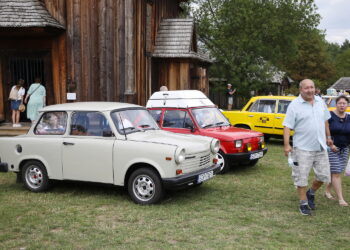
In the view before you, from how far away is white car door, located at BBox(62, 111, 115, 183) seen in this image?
6898 mm

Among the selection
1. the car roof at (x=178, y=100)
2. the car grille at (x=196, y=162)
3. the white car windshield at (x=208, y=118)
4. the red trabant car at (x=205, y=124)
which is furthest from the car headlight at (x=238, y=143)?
the car grille at (x=196, y=162)

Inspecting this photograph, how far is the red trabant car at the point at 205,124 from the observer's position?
8.92 metres

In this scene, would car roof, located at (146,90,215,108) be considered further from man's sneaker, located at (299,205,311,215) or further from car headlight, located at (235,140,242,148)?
man's sneaker, located at (299,205,311,215)

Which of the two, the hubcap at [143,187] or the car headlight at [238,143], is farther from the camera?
the car headlight at [238,143]

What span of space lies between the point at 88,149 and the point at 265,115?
7871mm

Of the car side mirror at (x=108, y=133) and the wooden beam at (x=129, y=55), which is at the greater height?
the wooden beam at (x=129, y=55)

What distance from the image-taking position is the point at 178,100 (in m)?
9.62

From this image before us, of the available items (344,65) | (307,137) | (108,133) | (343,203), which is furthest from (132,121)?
(344,65)

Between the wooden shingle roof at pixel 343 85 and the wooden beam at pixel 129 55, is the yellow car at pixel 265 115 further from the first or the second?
the wooden shingle roof at pixel 343 85

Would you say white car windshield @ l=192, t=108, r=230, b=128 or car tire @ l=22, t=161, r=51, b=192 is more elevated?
white car windshield @ l=192, t=108, r=230, b=128

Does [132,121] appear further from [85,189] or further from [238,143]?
[238,143]

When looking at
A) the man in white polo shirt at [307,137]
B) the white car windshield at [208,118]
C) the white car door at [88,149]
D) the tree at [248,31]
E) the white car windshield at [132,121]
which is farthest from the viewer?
the tree at [248,31]

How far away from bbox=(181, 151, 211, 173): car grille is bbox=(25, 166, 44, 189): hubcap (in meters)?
2.83

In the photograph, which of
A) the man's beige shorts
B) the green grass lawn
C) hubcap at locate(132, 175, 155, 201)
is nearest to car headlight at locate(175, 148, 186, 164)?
hubcap at locate(132, 175, 155, 201)
